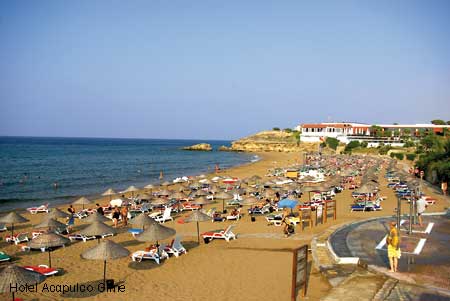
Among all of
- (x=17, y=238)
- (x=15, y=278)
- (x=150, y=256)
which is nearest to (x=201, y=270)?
(x=150, y=256)

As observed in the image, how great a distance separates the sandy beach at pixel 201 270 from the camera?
362 inches

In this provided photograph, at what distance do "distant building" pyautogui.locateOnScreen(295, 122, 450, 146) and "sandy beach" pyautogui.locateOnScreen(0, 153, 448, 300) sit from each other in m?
69.1

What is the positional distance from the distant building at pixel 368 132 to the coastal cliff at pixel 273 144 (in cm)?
297

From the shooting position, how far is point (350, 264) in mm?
10094

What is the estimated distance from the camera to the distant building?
8050cm

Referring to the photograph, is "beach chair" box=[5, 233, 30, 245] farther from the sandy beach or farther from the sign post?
the sign post

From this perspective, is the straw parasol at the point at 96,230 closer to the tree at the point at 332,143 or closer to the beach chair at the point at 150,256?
the beach chair at the point at 150,256

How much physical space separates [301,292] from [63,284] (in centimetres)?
613

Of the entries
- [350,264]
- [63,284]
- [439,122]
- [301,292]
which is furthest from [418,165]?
[439,122]

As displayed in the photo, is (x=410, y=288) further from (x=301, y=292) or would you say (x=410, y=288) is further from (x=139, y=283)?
(x=139, y=283)

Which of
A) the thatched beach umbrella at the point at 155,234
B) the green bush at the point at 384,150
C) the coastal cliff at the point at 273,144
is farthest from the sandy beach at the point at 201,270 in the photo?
the coastal cliff at the point at 273,144

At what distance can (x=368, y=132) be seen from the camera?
93.1m

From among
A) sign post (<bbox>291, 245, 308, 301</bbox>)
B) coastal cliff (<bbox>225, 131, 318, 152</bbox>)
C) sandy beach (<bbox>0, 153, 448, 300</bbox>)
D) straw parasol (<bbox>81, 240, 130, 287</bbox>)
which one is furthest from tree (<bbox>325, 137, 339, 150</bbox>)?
sign post (<bbox>291, 245, 308, 301</bbox>)

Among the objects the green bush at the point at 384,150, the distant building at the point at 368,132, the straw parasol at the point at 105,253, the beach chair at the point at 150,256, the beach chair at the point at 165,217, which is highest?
the distant building at the point at 368,132
